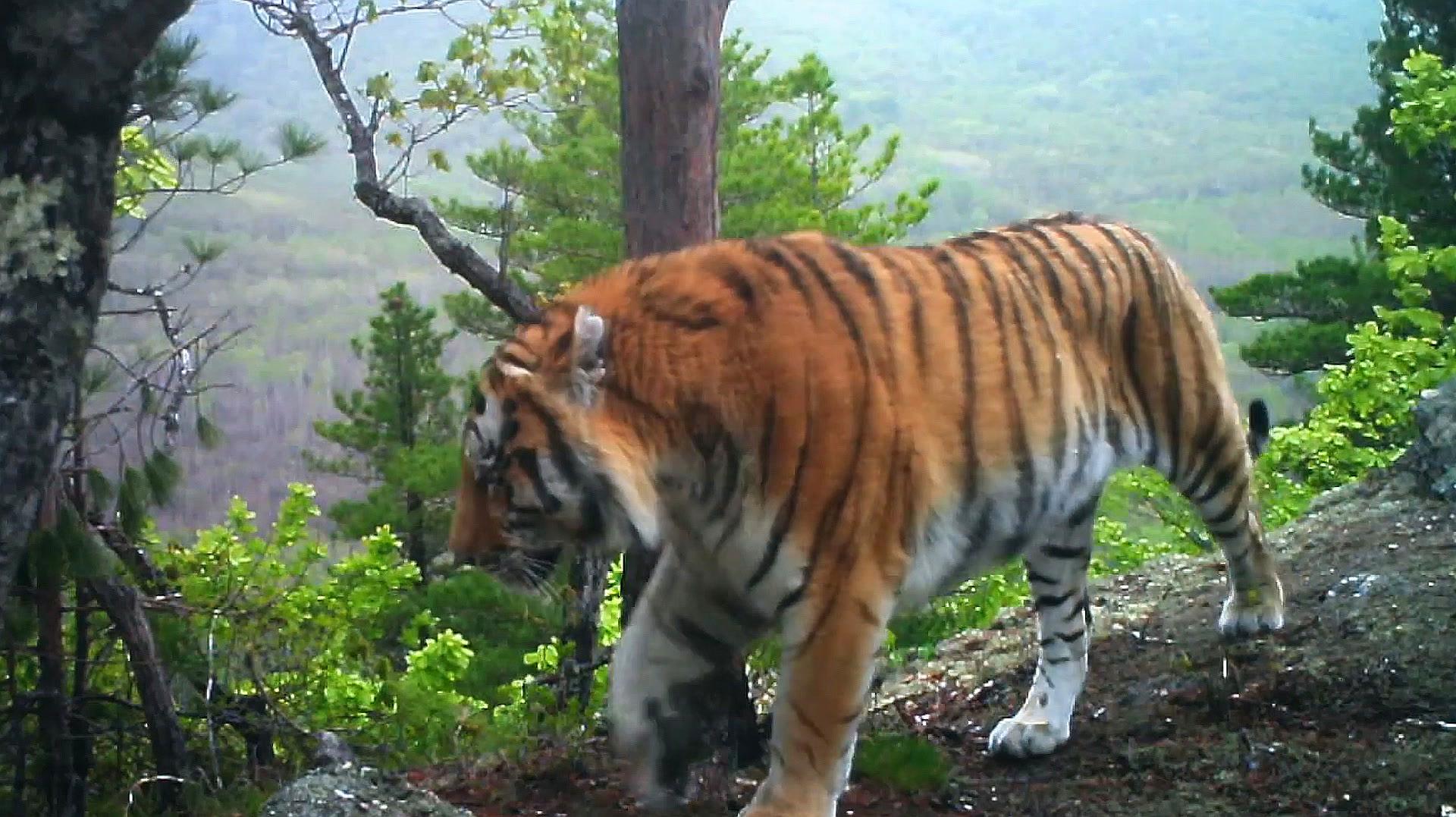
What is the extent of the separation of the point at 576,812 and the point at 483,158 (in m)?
12.9

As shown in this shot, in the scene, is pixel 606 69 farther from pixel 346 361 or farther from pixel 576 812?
pixel 576 812

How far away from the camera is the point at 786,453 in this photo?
285cm

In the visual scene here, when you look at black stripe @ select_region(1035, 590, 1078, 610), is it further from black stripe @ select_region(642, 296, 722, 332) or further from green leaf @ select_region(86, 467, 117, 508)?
green leaf @ select_region(86, 467, 117, 508)

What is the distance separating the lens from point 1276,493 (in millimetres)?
9641

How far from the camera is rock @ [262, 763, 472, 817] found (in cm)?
270

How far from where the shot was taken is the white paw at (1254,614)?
439cm

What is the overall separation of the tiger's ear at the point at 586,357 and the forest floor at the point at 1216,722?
1.17 metres

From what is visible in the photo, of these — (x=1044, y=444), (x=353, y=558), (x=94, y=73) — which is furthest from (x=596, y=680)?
(x=94, y=73)

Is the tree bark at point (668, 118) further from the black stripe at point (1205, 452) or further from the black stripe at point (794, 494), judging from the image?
the black stripe at point (1205, 452)

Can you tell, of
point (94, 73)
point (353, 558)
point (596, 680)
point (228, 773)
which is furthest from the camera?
point (353, 558)

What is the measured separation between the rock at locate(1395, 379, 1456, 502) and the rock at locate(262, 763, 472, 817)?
4390 millimetres

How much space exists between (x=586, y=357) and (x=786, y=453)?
0.48 metres

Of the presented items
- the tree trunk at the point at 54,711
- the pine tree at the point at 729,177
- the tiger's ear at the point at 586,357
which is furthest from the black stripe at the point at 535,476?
the pine tree at the point at 729,177

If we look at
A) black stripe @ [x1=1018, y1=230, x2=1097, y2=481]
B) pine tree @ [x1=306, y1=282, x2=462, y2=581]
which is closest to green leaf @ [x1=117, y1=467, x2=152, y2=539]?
black stripe @ [x1=1018, y1=230, x2=1097, y2=481]
